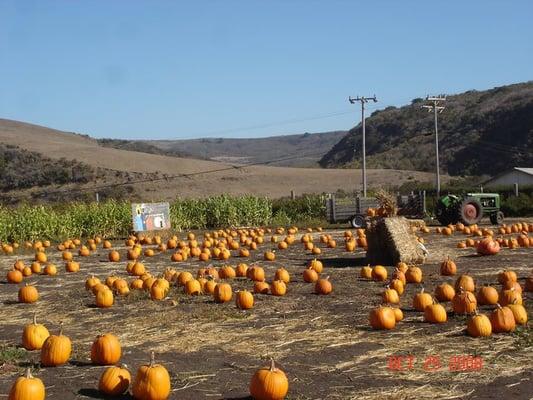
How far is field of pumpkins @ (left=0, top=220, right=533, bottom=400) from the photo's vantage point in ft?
20.1

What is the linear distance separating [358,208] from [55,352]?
27695 mm

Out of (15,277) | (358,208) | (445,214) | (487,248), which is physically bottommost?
(15,277)

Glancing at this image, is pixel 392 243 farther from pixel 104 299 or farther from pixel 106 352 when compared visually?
pixel 106 352

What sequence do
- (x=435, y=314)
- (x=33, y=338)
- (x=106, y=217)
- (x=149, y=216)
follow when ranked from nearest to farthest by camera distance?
(x=33, y=338)
(x=435, y=314)
(x=149, y=216)
(x=106, y=217)

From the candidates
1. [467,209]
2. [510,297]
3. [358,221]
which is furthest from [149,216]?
[510,297]

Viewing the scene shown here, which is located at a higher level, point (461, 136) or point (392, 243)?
point (461, 136)

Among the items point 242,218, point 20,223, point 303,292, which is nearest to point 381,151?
point 242,218

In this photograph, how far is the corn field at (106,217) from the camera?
2644 centimetres

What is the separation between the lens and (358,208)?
34125 millimetres

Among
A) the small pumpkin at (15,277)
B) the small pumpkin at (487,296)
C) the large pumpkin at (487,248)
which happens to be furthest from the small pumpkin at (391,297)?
the small pumpkin at (15,277)

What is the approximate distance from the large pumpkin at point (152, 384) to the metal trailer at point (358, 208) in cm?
2695

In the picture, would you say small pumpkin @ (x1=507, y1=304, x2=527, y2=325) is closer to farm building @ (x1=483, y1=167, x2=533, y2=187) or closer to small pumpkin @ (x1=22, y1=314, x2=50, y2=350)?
small pumpkin @ (x1=22, y1=314, x2=50, y2=350)

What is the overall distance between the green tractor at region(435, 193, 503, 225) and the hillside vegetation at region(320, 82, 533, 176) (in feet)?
130

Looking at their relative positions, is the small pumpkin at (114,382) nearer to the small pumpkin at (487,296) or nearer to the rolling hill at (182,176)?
the small pumpkin at (487,296)
